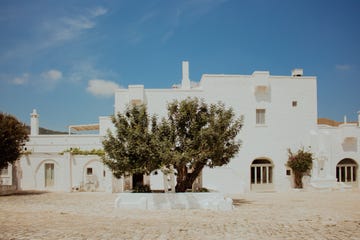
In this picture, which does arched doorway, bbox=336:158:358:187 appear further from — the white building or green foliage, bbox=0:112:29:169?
green foliage, bbox=0:112:29:169

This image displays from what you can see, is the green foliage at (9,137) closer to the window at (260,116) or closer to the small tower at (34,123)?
the small tower at (34,123)

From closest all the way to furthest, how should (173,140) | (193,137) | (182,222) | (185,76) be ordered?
(182,222) → (193,137) → (173,140) → (185,76)

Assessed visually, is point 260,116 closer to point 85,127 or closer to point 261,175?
point 261,175

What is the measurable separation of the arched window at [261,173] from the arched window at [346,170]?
19.6 feet

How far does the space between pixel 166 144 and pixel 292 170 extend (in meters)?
14.8

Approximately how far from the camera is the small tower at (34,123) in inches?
1324

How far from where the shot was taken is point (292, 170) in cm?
2720

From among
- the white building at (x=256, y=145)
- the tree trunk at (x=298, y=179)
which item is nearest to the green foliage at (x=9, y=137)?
the white building at (x=256, y=145)

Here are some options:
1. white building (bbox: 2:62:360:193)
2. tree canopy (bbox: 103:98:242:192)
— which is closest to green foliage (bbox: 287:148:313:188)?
white building (bbox: 2:62:360:193)

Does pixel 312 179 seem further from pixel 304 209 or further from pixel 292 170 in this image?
pixel 304 209

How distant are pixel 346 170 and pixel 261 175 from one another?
24.5 feet

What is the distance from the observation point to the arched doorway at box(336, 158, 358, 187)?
1126 inches

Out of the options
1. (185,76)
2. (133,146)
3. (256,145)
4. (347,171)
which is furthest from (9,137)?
(347,171)

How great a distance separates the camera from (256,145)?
2728 cm
